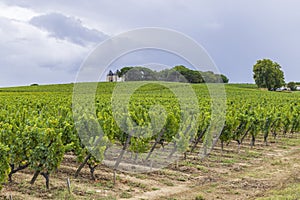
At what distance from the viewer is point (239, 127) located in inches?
670

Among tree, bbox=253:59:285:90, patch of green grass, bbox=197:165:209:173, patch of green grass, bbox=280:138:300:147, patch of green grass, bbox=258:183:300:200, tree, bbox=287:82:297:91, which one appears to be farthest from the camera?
tree, bbox=287:82:297:91

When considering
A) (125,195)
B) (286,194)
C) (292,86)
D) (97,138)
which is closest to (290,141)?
(286,194)

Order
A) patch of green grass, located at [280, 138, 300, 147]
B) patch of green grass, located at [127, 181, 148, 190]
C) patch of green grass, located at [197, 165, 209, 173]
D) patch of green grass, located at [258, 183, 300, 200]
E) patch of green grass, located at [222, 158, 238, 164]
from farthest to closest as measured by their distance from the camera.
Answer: patch of green grass, located at [280, 138, 300, 147] < patch of green grass, located at [222, 158, 238, 164] < patch of green grass, located at [197, 165, 209, 173] < patch of green grass, located at [127, 181, 148, 190] < patch of green grass, located at [258, 183, 300, 200]

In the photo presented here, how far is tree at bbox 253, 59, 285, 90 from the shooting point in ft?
300

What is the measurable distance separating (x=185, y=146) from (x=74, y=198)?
5313mm

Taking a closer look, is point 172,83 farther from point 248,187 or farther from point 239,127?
point 248,187

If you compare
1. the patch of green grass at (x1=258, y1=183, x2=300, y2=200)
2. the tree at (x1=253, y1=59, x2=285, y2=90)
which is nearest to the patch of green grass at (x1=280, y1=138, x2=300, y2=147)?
the patch of green grass at (x1=258, y1=183, x2=300, y2=200)

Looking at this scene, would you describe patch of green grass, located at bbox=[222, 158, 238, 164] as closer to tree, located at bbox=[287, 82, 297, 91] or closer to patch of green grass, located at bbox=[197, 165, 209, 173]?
patch of green grass, located at bbox=[197, 165, 209, 173]

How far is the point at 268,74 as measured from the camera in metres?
92.1

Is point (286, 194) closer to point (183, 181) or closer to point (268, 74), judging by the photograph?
point (183, 181)

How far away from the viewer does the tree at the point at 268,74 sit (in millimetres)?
91375

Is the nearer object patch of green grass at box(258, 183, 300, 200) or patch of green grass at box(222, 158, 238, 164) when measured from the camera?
patch of green grass at box(258, 183, 300, 200)

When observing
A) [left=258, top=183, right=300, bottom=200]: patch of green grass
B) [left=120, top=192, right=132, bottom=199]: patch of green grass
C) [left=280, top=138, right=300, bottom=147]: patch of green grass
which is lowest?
[left=120, top=192, right=132, bottom=199]: patch of green grass

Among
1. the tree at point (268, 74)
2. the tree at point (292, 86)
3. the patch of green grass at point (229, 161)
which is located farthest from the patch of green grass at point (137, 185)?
the tree at point (292, 86)
